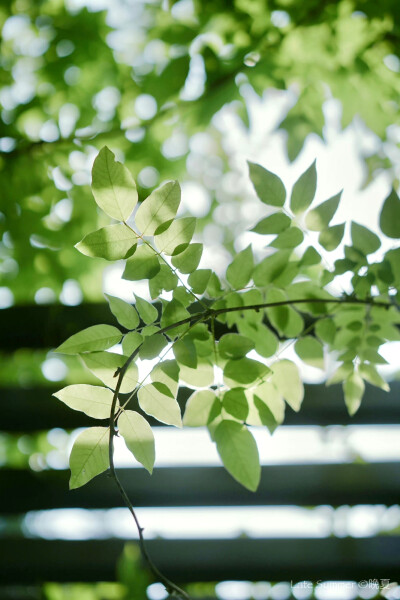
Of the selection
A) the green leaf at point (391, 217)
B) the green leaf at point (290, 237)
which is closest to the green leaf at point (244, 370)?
the green leaf at point (290, 237)

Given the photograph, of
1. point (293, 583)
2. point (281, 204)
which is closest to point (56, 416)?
point (293, 583)

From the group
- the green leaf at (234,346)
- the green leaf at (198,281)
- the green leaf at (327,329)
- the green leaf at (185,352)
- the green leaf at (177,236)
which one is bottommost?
the green leaf at (327,329)

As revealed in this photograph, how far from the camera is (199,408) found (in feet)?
2.63

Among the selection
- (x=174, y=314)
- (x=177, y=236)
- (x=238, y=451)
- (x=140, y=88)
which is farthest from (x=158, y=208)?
(x=140, y=88)

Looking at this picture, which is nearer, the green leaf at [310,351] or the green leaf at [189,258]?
the green leaf at [189,258]

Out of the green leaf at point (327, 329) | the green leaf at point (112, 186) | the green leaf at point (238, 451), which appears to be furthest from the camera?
the green leaf at point (327, 329)

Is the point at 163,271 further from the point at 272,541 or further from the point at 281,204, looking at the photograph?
the point at 272,541

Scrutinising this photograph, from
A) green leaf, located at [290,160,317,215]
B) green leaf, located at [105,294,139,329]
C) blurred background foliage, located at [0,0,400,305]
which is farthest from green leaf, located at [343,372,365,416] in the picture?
blurred background foliage, located at [0,0,400,305]

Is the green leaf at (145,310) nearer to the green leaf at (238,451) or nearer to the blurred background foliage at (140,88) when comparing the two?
the green leaf at (238,451)

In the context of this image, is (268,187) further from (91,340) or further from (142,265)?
(91,340)

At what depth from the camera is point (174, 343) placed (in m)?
0.69

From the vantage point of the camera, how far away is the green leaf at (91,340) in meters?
0.68

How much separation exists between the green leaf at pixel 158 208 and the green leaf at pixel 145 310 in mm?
107

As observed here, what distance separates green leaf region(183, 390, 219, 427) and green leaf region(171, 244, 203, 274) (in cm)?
22
